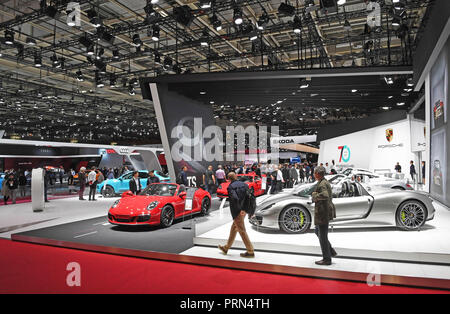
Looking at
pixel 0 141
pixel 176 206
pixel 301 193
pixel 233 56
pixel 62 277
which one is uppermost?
pixel 233 56

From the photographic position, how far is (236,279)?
3943 millimetres

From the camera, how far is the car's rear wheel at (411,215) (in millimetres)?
5590

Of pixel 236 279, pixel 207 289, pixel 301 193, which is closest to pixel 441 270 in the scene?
pixel 301 193

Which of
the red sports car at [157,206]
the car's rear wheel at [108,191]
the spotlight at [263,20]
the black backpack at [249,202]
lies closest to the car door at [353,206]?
the black backpack at [249,202]

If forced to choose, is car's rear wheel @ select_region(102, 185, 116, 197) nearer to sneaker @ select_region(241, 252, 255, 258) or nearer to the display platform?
the display platform

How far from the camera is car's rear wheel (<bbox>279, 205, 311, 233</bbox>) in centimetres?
564

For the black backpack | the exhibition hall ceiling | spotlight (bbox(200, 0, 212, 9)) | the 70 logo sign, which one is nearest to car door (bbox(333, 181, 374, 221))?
the black backpack

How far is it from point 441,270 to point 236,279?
281 centimetres

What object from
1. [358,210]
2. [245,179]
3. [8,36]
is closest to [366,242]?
[358,210]

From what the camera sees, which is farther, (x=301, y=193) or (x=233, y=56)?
(x=233, y=56)

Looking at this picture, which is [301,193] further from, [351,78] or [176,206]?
[351,78]

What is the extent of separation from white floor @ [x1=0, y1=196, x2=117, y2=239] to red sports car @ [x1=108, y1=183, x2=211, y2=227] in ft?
7.35

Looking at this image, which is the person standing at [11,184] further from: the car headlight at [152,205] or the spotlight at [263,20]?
the spotlight at [263,20]

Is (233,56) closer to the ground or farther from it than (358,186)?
farther from it
